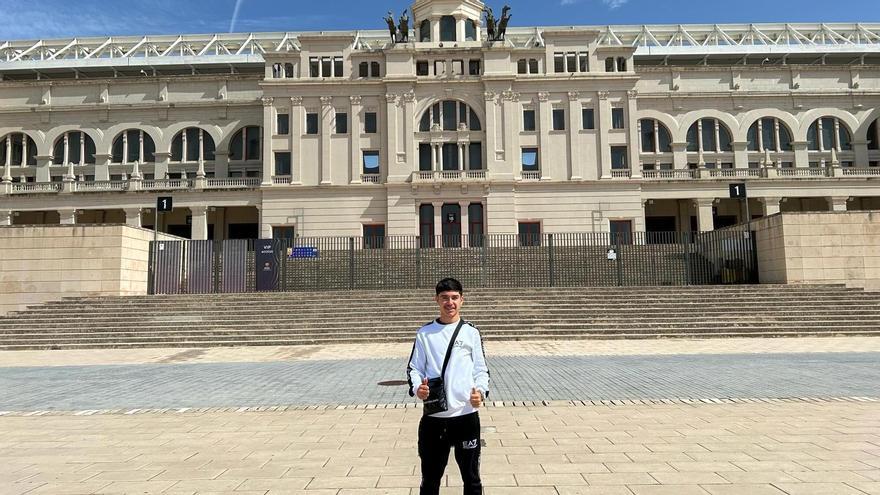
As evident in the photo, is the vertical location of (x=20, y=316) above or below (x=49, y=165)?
below

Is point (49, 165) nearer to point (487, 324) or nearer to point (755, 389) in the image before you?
point (487, 324)

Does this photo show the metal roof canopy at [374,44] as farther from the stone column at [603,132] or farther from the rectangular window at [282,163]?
the rectangular window at [282,163]

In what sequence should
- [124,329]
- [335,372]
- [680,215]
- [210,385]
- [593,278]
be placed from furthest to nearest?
[680,215], [593,278], [124,329], [335,372], [210,385]

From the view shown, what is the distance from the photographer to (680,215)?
50.3m

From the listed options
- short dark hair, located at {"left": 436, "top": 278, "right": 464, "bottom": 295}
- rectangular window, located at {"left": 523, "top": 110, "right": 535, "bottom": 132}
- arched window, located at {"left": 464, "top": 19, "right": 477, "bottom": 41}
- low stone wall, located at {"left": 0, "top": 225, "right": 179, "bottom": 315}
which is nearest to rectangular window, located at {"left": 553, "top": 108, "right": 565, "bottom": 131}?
rectangular window, located at {"left": 523, "top": 110, "right": 535, "bottom": 132}

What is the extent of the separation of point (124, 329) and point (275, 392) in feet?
42.7

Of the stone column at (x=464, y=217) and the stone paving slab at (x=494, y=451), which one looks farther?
the stone column at (x=464, y=217)

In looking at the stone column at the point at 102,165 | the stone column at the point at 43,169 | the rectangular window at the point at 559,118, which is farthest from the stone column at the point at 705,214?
the stone column at the point at 43,169

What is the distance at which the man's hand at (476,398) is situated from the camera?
3850mm

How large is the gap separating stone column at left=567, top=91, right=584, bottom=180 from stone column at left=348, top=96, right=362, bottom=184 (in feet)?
50.3

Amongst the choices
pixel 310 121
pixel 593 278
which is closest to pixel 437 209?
pixel 310 121

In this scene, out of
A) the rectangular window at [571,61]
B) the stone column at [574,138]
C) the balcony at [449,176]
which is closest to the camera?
the balcony at [449,176]

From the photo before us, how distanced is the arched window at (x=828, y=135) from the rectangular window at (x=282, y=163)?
4551 cm

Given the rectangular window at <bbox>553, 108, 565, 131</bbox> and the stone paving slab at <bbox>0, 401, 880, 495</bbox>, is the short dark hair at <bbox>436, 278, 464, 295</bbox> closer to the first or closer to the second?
the stone paving slab at <bbox>0, 401, 880, 495</bbox>
